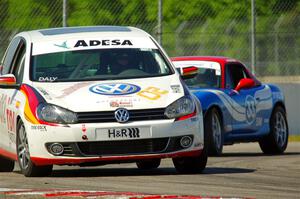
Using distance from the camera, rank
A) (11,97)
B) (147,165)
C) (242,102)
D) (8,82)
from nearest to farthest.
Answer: (8,82) → (11,97) → (147,165) → (242,102)

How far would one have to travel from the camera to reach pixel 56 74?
13.2m

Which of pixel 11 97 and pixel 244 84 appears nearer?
pixel 11 97

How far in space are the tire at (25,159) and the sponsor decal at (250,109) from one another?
20.8ft

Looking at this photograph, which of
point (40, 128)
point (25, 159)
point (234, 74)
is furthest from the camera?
point (234, 74)

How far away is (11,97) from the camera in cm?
1333

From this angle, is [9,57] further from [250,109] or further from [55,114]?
[250,109]


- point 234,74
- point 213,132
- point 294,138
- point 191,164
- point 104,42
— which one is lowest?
point 294,138

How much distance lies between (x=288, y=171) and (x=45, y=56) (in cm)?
303

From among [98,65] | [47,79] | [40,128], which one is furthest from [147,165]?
[40,128]

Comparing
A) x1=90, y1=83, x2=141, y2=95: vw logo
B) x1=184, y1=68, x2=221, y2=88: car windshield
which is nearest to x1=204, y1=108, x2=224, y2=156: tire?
x1=184, y1=68, x2=221, y2=88: car windshield

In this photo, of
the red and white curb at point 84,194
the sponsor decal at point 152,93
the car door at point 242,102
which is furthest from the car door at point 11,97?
the car door at point 242,102

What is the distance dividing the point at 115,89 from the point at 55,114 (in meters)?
0.71

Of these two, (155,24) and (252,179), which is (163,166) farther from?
(155,24)

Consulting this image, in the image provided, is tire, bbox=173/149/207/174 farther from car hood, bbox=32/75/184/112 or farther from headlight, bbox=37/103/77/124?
headlight, bbox=37/103/77/124
